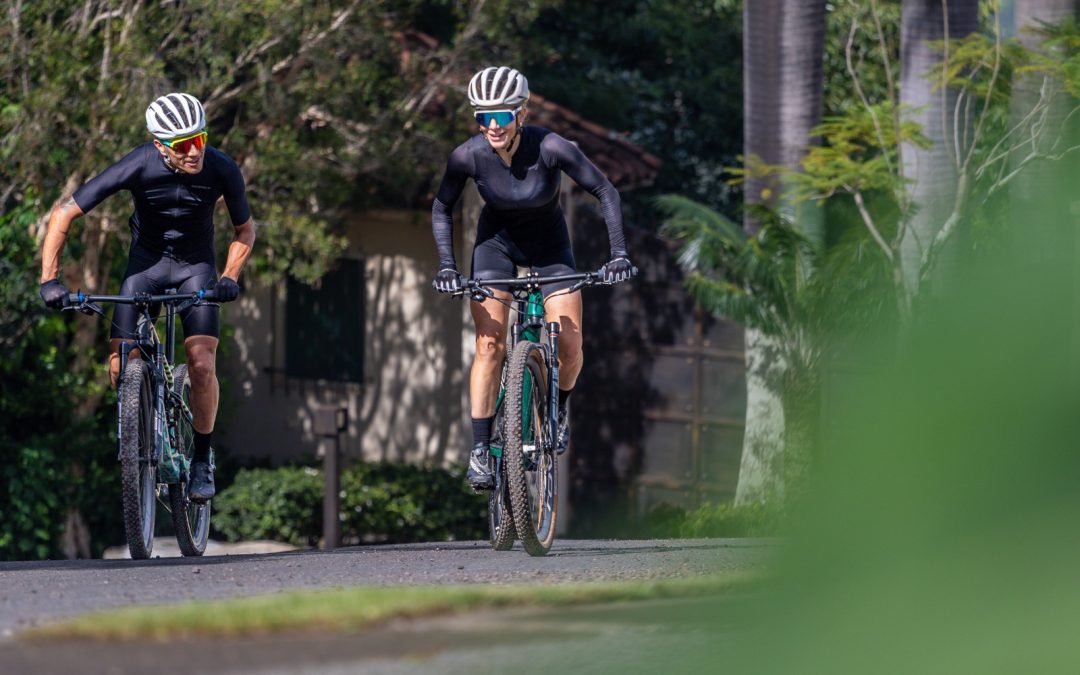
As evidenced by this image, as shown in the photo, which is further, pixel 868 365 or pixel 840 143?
pixel 840 143

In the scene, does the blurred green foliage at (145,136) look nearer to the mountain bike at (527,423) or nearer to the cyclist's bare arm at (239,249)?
the cyclist's bare arm at (239,249)

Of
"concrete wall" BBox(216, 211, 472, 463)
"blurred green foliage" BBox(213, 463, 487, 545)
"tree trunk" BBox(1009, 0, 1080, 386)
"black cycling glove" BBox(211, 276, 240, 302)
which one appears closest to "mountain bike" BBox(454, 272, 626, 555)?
"black cycling glove" BBox(211, 276, 240, 302)

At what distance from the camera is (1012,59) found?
1065 cm

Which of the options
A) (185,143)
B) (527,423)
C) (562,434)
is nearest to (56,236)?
(185,143)

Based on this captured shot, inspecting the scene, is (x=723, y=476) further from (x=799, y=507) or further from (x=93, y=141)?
(x=799, y=507)

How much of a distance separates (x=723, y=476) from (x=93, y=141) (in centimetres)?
587

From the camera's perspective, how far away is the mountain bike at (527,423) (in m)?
6.24

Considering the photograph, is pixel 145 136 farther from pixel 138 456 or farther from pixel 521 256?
pixel 521 256

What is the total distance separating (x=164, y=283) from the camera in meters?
6.93

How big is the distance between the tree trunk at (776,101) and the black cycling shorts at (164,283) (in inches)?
222

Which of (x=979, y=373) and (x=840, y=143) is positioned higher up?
(x=840, y=143)

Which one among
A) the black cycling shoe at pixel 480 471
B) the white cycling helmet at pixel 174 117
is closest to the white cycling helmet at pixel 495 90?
the white cycling helmet at pixel 174 117

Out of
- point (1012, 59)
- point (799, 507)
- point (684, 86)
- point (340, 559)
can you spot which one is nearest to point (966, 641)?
point (799, 507)

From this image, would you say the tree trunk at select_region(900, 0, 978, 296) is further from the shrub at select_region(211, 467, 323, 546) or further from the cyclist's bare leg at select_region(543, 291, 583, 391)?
the shrub at select_region(211, 467, 323, 546)
